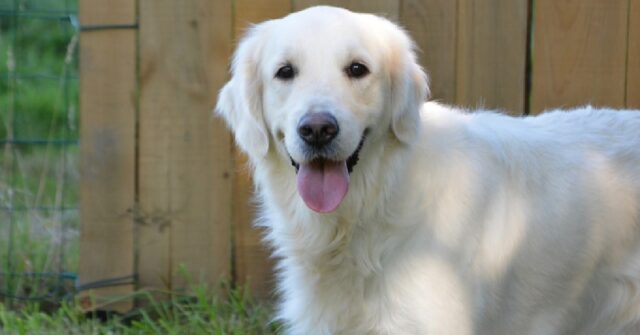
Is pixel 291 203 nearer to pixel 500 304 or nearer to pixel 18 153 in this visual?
pixel 500 304

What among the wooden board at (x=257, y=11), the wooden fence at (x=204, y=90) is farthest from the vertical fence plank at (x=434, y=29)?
the wooden board at (x=257, y=11)

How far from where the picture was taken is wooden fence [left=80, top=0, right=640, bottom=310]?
4371mm

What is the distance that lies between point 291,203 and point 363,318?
0.46 meters

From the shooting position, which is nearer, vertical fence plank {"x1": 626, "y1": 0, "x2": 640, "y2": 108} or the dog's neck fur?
the dog's neck fur

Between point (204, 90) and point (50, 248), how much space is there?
1254 millimetres

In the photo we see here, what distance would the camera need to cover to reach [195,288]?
4426 mm

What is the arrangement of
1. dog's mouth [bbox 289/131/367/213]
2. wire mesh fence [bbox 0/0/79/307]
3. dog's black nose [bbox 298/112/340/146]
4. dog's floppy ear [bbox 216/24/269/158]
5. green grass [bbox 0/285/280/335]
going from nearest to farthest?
dog's black nose [bbox 298/112/340/146] → dog's mouth [bbox 289/131/367/213] → dog's floppy ear [bbox 216/24/269/158] → green grass [bbox 0/285/280/335] → wire mesh fence [bbox 0/0/79/307]

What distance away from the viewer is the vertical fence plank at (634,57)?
435cm

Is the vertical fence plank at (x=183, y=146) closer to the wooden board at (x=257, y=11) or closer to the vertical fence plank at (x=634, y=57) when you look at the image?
the wooden board at (x=257, y=11)

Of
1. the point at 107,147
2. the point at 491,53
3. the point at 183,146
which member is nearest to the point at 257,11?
the point at 183,146

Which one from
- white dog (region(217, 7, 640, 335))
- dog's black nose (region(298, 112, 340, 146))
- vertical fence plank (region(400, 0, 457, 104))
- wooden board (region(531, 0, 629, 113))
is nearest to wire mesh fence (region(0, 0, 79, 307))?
white dog (region(217, 7, 640, 335))

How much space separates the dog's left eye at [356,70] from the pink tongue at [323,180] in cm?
28

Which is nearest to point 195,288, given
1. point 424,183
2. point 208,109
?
point 208,109

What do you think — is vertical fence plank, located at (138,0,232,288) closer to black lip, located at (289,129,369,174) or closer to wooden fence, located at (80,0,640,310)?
wooden fence, located at (80,0,640,310)
